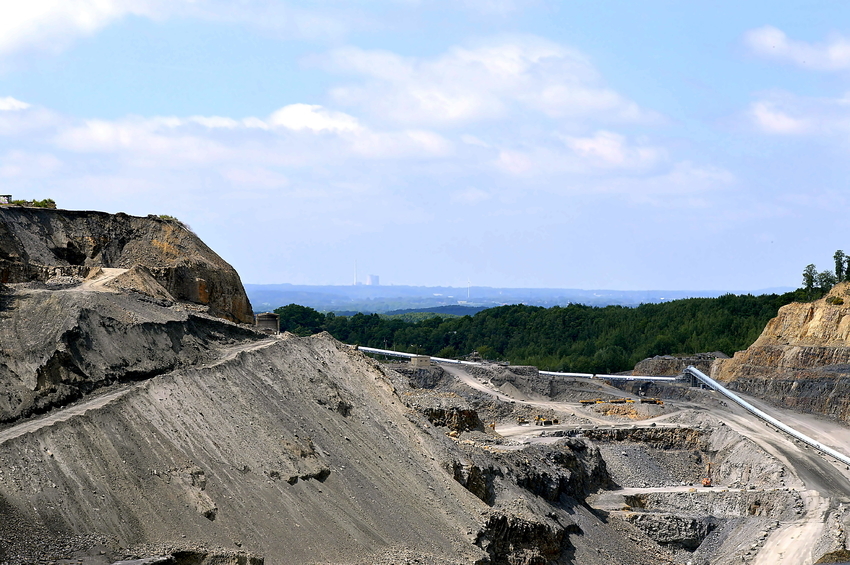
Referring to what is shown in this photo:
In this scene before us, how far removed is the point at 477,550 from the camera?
34.5 m

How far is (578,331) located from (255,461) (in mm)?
109758

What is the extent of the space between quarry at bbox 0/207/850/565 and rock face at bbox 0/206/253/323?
11 cm

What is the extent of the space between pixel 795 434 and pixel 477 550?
4252 cm

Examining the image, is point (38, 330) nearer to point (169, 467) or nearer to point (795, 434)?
point (169, 467)

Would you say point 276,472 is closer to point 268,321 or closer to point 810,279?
point 268,321

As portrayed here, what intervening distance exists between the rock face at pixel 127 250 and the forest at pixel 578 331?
2765 inches

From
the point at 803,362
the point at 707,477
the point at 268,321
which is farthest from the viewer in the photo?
the point at 803,362

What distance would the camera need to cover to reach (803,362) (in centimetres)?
8506

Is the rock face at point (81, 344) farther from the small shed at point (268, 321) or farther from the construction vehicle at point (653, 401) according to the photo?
the construction vehicle at point (653, 401)

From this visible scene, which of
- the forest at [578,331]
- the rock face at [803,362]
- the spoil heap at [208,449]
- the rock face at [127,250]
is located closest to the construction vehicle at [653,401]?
the rock face at [803,362]

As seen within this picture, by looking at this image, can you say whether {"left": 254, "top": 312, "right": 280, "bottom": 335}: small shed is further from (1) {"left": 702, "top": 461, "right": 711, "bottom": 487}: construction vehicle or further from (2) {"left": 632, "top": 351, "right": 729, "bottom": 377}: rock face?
(2) {"left": 632, "top": 351, "right": 729, "bottom": 377}: rock face

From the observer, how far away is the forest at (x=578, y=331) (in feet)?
391

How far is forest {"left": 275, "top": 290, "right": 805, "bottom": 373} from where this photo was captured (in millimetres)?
119188

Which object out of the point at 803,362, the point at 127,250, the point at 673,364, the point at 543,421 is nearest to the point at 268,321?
the point at 127,250
